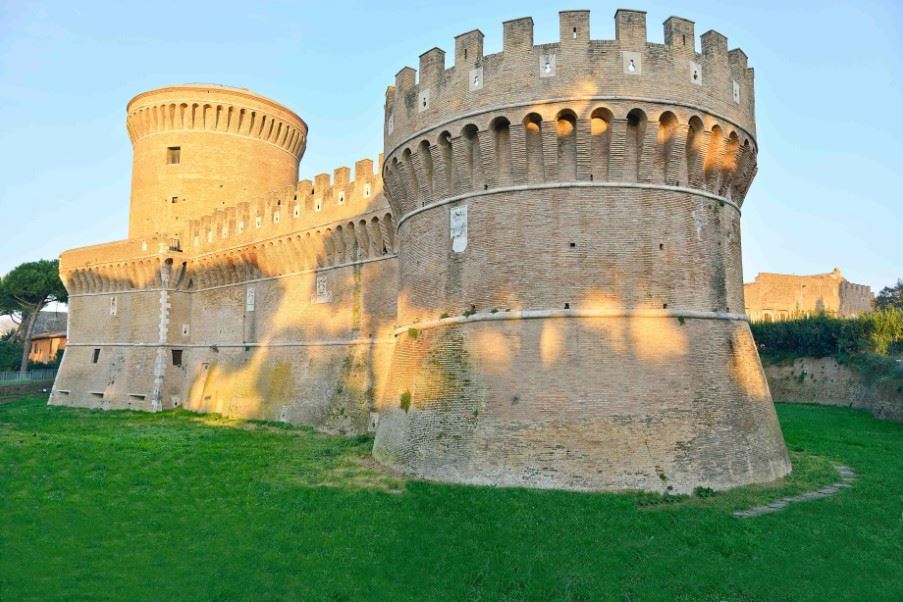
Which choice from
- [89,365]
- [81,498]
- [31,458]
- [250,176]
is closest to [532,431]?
[81,498]

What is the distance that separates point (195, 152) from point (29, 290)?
71.9ft

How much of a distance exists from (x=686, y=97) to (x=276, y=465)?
11590 mm

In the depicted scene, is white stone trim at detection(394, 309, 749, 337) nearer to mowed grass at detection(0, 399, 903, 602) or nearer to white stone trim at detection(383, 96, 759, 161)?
mowed grass at detection(0, 399, 903, 602)

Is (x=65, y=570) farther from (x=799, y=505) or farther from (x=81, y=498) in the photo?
(x=799, y=505)

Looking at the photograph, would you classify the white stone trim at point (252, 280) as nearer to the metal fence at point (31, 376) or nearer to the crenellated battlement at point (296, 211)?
the crenellated battlement at point (296, 211)

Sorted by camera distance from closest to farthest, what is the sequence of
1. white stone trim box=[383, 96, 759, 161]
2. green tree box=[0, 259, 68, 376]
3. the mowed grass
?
the mowed grass < white stone trim box=[383, 96, 759, 161] < green tree box=[0, 259, 68, 376]

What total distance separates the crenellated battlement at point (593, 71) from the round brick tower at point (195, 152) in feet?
66.1

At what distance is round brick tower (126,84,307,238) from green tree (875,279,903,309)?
41.8 m

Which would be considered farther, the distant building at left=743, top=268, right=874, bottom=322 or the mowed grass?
the distant building at left=743, top=268, right=874, bottom=322

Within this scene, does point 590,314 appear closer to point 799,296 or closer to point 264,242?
point 264,242

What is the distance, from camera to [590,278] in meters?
11.3

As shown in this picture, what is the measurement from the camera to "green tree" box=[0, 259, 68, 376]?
42344 mm

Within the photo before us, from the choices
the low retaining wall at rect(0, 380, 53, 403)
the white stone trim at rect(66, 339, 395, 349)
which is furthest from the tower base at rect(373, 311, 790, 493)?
the low retaining wall at rect(0, 380, 53, 403)

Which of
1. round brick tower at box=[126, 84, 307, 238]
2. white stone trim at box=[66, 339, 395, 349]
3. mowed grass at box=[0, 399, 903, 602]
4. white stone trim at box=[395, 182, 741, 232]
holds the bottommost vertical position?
mowed grass at box=[0, 399, 903, 602]
